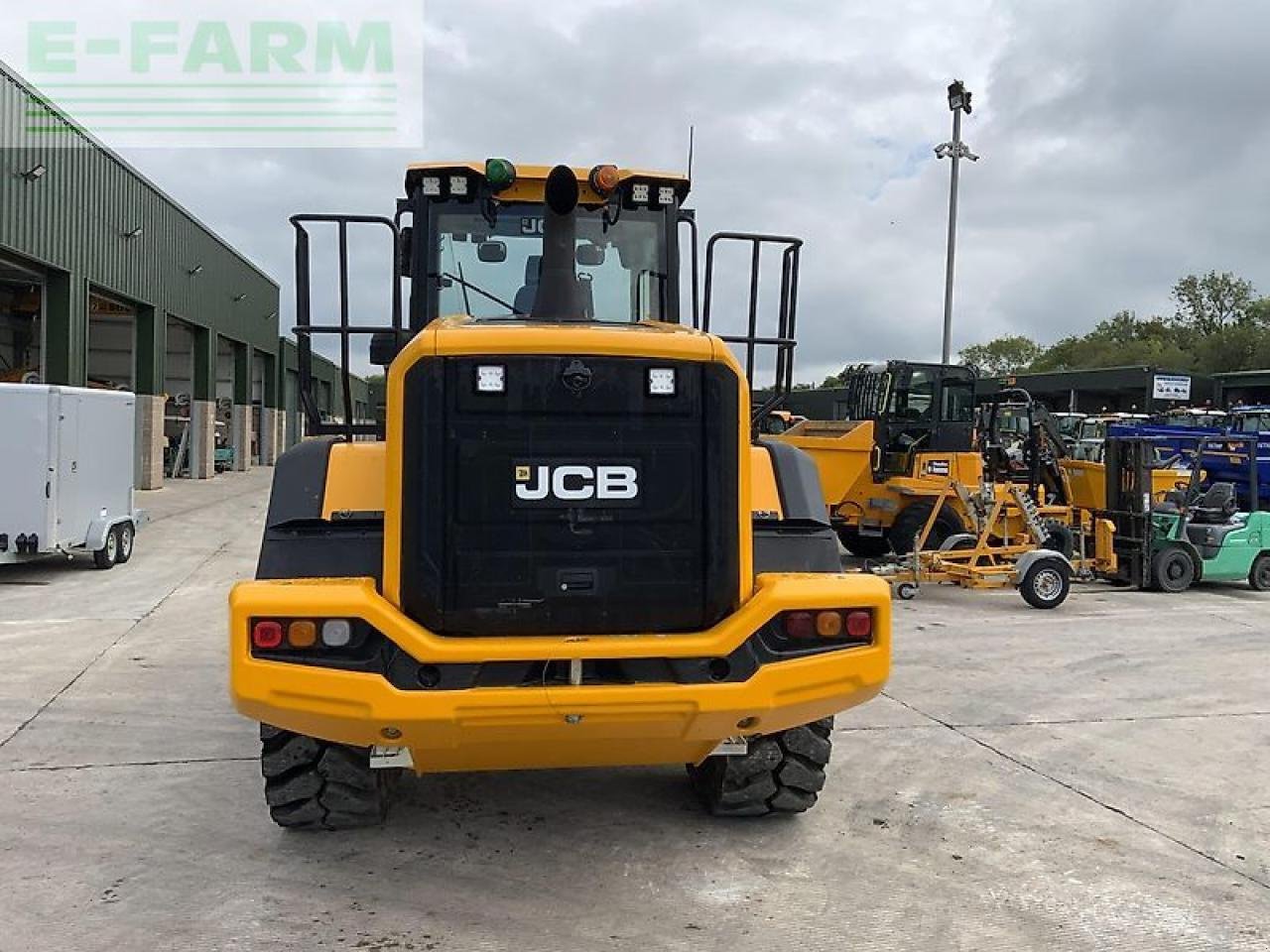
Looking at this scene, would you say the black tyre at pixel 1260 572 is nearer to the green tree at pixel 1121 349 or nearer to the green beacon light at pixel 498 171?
the green beacon light at pixel 498 171

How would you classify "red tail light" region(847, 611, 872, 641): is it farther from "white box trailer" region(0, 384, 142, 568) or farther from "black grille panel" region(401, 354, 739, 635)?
"white box trailer" region(0, 384, 142, 568)

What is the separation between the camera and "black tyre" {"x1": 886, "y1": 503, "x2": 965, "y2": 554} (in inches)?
492

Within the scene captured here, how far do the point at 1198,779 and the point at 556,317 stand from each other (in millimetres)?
4056

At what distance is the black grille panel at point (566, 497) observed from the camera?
3.51 meters

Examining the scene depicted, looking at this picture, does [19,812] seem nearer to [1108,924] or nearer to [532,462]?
[532,462]

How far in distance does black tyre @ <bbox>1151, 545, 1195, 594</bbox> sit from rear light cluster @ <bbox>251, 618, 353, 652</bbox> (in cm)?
1129

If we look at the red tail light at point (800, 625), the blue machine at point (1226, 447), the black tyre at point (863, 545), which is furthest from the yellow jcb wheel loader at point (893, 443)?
the red tail light at point (800, 625)

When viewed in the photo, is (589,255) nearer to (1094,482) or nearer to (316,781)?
(316,781)

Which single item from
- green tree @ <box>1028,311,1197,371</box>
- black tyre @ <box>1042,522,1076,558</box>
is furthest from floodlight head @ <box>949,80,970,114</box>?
green tree @ <box>1028,311,1197,371</box>

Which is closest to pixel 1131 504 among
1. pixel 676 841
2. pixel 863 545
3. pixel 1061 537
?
pixel 1061 537

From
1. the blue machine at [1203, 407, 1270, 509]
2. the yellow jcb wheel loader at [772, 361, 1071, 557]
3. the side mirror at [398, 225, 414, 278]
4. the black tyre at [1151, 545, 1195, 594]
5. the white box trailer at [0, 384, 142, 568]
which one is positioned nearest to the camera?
the side mirror at [398, 225, 414, 278]

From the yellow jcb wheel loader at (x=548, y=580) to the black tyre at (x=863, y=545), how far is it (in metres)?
10.9

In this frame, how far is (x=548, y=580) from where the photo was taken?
3547 mm

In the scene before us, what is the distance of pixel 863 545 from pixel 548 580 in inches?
471
